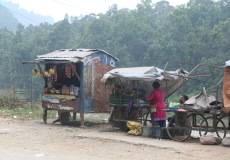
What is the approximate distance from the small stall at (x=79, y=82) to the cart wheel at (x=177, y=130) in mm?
3826

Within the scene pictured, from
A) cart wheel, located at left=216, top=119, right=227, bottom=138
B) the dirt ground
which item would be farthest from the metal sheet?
cart wheel, located at left=216, top=119, right=227, bottom=138

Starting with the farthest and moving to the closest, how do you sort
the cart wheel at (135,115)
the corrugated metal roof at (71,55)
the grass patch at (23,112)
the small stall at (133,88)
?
the grass patch at (23,112) → the corrugated metal roof at (71,55) → the cart wheel at (135,115) → the small stall at (133,88)

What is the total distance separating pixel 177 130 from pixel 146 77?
190 centimetres

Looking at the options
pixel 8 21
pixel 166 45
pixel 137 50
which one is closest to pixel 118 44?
pixel 137 50

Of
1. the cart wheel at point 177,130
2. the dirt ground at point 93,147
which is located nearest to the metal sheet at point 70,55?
the dirt ground at point 93,147

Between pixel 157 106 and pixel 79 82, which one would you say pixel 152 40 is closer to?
pixel 79 82

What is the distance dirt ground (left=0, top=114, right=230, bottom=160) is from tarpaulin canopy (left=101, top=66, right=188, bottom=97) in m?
1.81

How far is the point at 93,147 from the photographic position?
30.5ft

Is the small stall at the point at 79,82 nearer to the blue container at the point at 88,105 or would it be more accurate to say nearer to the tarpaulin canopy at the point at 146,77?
the blue container at the point at 88,105

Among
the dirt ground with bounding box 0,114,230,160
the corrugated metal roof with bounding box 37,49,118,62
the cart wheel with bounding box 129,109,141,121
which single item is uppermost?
the corrugated metal roof with bounding box 37,49,118,62

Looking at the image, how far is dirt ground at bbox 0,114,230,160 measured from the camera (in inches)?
319

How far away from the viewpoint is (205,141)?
31.8 ft

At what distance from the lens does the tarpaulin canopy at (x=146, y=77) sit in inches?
441

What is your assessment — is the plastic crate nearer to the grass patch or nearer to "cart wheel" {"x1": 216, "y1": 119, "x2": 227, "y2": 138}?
"cart wheel" {"x1": 216, "y1": 119, "x2": 227, "y2": 138}
